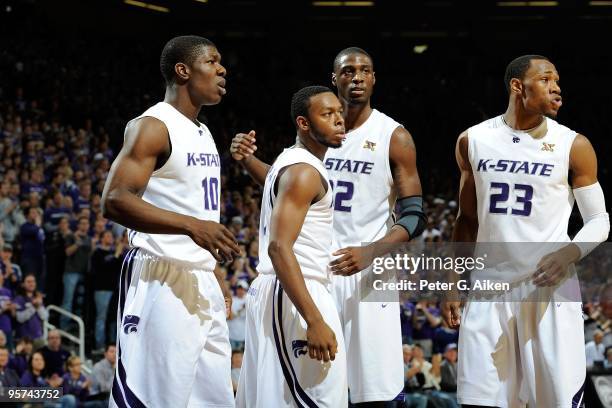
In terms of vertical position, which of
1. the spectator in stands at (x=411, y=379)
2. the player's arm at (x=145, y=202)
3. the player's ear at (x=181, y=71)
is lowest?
the spectator in stands at (x=411, y=379)

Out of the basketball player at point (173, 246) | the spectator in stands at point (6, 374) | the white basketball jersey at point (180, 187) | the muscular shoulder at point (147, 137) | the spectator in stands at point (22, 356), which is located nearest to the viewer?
the basketball player at point (173, 246)

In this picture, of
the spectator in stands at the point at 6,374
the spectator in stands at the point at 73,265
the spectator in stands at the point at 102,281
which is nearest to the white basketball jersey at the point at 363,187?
the spectator in stands at the point at 6,374

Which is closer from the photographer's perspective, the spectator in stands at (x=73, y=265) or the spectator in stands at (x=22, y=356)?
the spectator in stands at (x=22, y=356)

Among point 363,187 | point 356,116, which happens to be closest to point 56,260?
point 356,116

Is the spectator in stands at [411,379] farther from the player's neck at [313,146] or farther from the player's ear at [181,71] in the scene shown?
the player's ear at [181,71]

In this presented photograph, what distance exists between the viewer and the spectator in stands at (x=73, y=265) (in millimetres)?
10711

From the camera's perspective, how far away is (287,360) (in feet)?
13.6

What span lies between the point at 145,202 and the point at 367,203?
1745 millimetres

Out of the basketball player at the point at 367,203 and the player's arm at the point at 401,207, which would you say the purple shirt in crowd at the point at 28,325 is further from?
the player's arm at the point at 401,207

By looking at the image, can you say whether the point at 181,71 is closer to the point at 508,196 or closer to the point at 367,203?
the point at 367,203

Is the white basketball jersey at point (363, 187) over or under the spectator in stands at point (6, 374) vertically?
over

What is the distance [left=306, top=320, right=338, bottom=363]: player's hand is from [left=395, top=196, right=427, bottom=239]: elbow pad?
128cm

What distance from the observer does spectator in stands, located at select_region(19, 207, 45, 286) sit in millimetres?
10664

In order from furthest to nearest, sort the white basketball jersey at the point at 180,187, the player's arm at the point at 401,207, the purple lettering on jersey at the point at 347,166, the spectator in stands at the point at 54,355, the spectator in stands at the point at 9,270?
the spectator in stands at the point at 9,270 → the spectator in stands at the point at 54,355 → the purple lettering on jersey at the point at 347,166 → the player's arm at the point at 401,207 → the white basketball jersey at the point at 180,187
